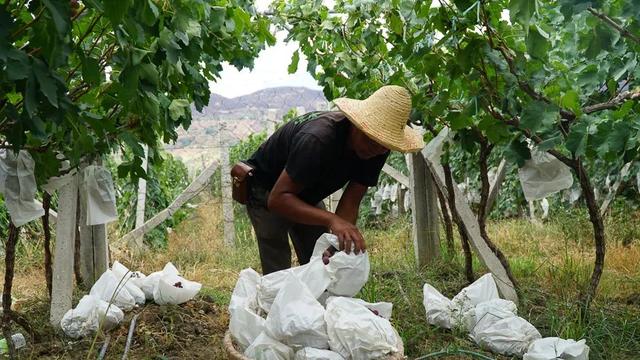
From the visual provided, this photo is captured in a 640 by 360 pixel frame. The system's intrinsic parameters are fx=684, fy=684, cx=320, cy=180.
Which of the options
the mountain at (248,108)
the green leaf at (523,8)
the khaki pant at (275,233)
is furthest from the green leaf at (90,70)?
the mountain at (248,108)

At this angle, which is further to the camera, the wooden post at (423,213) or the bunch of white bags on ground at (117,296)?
the wooden post at (423,213)

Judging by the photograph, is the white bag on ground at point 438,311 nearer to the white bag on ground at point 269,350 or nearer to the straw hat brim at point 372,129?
the straw hat brim at point 372,129

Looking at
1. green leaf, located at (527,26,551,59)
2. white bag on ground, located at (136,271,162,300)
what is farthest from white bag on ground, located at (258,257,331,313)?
white bag on ground, located at (136,271,162,300)

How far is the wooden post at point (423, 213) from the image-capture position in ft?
18.0

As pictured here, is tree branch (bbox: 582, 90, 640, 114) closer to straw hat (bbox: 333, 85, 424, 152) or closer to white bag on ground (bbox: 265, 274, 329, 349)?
straw hat (bbox: 333, 85, 424, 152)

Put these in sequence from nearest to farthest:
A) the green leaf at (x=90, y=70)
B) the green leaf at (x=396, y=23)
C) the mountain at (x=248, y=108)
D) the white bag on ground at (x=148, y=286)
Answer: the green leaf at (x=90, y=70)
the green leaf at (x=396, y=23)
the white bag on ground at (x=148, y=286)
the mountain at (x=248, y=108)

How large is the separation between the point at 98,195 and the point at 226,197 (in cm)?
409

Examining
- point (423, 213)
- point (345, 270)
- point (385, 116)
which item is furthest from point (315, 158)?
point (423, 213)

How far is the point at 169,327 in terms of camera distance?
14.1 feet

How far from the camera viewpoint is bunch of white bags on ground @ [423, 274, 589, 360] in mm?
3281

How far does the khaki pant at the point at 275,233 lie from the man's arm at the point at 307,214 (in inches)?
21.5

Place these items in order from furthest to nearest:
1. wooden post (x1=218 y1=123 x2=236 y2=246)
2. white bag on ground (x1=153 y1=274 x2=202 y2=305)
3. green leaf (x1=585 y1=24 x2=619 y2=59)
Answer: wooden post (x1=218 y1=123 x2=236 y2=246)
white bag on ground (x1=153 y1=274 x2=202 y2=305)
green leaf (x1=585 y1=24 x2=619 y2=59)

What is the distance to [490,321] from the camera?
356 cm

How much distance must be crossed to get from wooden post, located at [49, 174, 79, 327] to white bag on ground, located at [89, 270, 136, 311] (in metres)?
0.28
